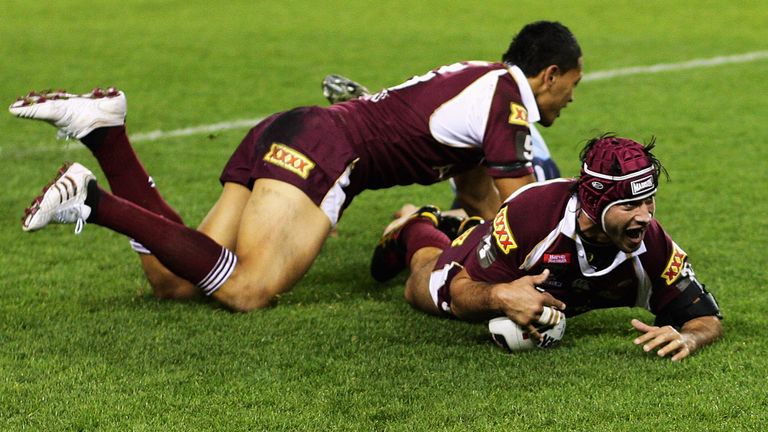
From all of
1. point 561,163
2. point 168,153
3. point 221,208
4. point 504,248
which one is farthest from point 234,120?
point 504,248

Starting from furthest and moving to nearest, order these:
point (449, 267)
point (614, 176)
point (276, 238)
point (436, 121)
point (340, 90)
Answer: point (340, 90)
point (436, 121)
point (276, 238)
point (449, 267)
point (614, 176)

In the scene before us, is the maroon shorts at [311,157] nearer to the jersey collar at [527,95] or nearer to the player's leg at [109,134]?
the player's leg at [109,134]

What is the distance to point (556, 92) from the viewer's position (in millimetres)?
6230

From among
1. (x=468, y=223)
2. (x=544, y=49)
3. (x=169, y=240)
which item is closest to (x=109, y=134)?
(x=169, y=240)

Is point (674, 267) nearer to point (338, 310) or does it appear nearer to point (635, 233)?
point (635, 233)

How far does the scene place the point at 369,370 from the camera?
197 inches

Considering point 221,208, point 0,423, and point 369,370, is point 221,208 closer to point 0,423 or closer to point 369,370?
point 369,370

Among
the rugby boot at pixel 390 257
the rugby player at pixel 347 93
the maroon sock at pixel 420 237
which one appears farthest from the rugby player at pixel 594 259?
the rugby player at pixel 347 93

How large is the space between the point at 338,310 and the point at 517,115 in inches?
52.5

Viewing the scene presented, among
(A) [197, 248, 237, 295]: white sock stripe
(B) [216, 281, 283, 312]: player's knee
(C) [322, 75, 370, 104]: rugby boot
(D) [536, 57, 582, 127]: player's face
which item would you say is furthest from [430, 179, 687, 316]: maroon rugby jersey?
(C) [322, 75, 370, 104]: rugby boot

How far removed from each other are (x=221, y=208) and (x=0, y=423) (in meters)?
2.37

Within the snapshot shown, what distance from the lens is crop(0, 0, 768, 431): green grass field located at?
4512 millimetres

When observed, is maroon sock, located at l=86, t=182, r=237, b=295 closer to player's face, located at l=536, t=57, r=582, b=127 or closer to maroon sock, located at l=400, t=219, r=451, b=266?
maroon sock, located at l=400, t=219, r=451, b=266

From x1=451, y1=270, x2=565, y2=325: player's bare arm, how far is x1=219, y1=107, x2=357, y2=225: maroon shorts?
1.18 meters
